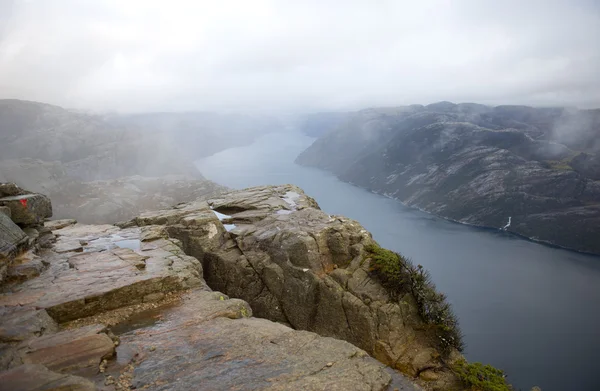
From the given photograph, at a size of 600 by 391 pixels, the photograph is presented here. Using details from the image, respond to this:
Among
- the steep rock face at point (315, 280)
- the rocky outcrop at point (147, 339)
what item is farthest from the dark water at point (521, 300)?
the rocky outcrop at point (147, 339)

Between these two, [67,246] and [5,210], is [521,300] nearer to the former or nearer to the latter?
[67,246]

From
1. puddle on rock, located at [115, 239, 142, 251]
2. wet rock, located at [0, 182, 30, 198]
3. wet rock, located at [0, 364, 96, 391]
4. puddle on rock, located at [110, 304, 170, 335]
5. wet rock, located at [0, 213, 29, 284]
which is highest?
wet rock, located at [0, 182, 30, 198]

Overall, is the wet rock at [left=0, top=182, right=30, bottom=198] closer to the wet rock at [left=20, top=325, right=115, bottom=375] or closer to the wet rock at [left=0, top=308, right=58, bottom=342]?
the wet rock at [left=0, top=308, right=58, bottom=342]

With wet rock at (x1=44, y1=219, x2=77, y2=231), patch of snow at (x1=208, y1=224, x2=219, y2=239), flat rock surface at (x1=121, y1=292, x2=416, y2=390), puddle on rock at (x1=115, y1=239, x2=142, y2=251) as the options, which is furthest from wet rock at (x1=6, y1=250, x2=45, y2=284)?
wet rock at (x1=44, y1=219, x2=77, y2=231)

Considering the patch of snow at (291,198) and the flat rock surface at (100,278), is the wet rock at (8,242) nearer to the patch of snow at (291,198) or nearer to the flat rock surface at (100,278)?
the flat rock surface at (100,278)

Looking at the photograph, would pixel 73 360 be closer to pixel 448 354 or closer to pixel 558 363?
pixel 448 354

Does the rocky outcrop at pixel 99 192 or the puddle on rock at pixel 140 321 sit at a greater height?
the puddle on rock at pixel 140 321

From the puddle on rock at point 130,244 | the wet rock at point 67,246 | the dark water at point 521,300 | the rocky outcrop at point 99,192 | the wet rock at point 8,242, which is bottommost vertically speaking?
the dark water at point 521,300

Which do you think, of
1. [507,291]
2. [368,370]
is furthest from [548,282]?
[368,370]
